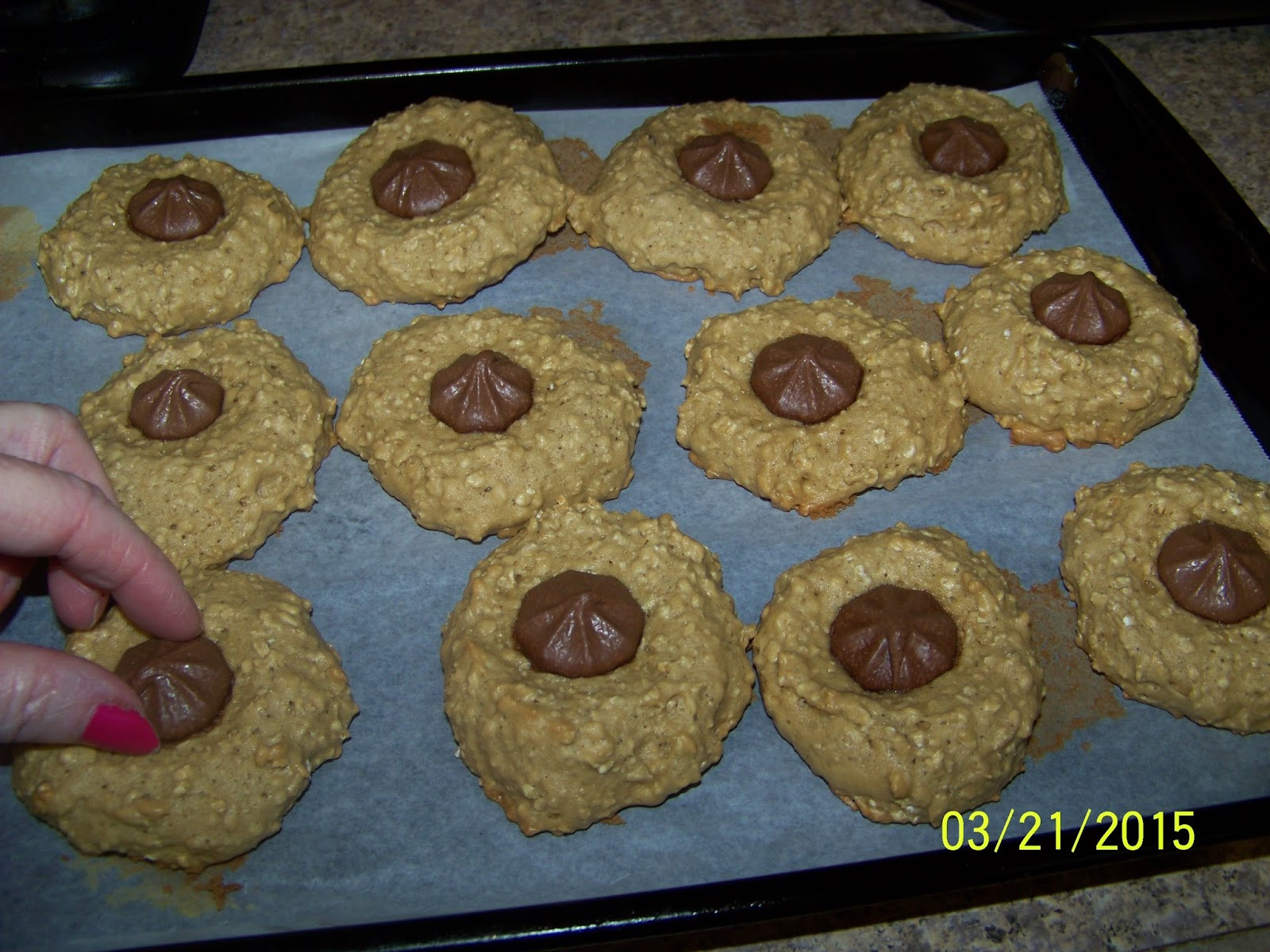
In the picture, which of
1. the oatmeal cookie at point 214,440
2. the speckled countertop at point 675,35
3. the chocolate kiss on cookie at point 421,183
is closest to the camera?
the oatmeal cookie at point 214,440

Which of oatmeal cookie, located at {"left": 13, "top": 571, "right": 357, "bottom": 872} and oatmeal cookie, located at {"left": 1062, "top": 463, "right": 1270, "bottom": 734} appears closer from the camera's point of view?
oatmeal cookie, located at {"left": 13, "top": 571, "right": 357, "bottom": 872}

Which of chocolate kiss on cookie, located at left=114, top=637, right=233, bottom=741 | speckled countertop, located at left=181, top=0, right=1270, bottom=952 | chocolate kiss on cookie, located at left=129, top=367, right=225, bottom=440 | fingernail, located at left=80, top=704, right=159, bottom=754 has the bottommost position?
chocolate kiss on cookie, located at left=114, top=637, right=233, bottom=741

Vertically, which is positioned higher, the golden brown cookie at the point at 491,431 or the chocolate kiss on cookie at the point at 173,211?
the chocolate kiss on cookie at the point at 173,211

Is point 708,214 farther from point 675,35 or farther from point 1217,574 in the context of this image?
point 1217,574

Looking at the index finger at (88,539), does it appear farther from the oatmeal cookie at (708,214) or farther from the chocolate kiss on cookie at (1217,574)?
the chocolate kiss on cookie at (1217,574)

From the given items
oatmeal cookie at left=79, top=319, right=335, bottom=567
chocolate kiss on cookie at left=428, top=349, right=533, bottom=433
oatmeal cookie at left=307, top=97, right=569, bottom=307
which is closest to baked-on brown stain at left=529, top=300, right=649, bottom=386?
oatmeal cookie at left=307, top=97, right=569, bottom=307

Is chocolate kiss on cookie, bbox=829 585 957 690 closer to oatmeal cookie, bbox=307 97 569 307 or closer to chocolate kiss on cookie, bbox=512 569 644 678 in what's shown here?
chocolate kiss on cookie, bbox=512 569 644 678
